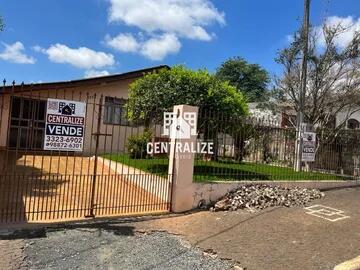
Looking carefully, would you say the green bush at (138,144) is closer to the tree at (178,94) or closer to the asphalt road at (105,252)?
the tree at (178,94)

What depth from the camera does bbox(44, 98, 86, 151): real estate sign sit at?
23.7ft

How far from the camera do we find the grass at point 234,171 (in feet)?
32.6

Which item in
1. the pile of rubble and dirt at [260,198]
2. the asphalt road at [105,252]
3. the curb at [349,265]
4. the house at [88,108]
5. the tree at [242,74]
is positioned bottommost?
the asphalt road at [105,252]

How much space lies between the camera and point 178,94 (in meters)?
10.6

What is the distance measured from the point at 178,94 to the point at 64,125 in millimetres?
4020

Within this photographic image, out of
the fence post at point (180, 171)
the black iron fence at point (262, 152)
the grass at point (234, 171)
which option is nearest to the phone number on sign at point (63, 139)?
the grass at point (234, 171)

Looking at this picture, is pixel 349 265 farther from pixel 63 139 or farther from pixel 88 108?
pixel 88 108

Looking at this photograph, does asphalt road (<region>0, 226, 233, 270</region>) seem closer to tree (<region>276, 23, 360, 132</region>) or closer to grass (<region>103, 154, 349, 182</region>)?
grass (<region>103, 154, 349, 182</region>)

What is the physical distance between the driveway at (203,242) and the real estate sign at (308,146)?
3140 mm

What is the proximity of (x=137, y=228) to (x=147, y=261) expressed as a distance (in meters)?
1.60

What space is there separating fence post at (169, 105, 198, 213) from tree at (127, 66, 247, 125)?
2016 mm

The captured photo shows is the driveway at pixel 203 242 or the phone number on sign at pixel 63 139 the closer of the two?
the driveway at pixel 203 242

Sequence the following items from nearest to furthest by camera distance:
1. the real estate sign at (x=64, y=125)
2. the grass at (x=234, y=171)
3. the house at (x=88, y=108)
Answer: the real estate sign at (x=64, y=125) < the grass at (x=234, y=171) < the house at (x=88, y=108)

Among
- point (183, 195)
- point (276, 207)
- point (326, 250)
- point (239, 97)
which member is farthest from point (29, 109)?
point (326, 250)
